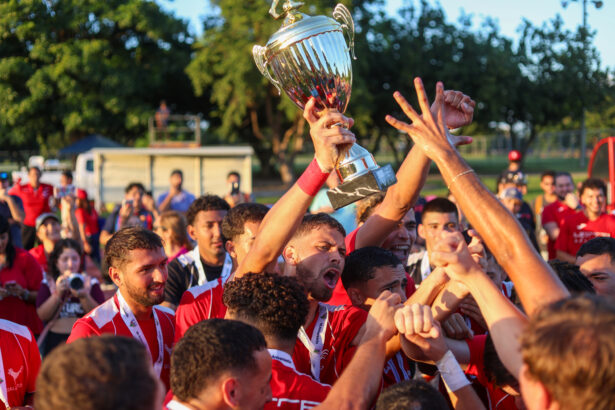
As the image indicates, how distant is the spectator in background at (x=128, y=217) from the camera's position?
8.30m

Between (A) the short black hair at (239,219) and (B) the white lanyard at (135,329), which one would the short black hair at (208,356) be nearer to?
(B) the white lanyard at (135,329)

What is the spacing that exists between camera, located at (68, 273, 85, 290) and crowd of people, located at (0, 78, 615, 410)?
0.11 ft

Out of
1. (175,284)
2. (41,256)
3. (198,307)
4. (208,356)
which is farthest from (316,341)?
(41,256)

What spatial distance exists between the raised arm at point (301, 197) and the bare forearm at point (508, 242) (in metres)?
0.72

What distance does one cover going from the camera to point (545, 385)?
1.57 metres

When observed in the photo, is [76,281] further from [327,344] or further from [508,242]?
[508,242]

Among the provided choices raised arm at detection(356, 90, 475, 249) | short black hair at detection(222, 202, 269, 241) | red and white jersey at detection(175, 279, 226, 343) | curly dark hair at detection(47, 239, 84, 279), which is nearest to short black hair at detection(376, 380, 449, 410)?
raised arm at detection(356, 90, 475, 249)

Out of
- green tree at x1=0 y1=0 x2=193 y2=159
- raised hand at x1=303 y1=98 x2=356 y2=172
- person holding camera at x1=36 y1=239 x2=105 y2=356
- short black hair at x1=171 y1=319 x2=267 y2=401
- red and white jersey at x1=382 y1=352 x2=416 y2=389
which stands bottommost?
person holding camera at x1=36 y1=239 x2=105 y2=356

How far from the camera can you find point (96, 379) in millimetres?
1626

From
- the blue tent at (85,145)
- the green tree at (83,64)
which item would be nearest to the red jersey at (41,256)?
the blue tent at (85,145)

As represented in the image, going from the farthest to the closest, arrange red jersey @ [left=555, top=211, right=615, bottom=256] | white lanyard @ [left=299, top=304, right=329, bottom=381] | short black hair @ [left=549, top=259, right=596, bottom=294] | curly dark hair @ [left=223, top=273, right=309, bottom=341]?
1. red jersey @ [left=555, top=211, right=615, bottom=256]
2. short black hair @ [left=549, top=259, right=596, bottom=294]
3. white lanyard @ [left=299, top=304, right=329, bottom=381]
4. curly dark hair @ [left=223, top=273, right=309, bottom=341]

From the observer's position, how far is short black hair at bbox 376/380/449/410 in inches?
85.3

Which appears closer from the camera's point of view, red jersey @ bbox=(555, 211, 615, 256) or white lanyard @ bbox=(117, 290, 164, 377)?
white lanyard @ bbox=(117, 290, 164, 377)

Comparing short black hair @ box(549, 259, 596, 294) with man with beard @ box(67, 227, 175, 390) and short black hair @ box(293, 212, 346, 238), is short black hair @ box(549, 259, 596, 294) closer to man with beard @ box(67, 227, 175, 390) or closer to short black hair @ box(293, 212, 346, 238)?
short black hair @ box(293, 212, 346, 238)
